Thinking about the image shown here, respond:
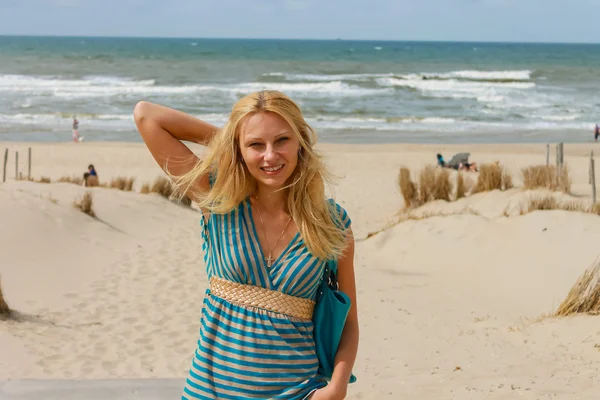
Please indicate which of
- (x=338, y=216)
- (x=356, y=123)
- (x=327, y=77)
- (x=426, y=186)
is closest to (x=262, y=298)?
(x=338, y=216)

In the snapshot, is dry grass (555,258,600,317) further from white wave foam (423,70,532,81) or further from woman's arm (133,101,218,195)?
white wave foam (423,70,532,81)

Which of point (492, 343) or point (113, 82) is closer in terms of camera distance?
point (492, 343)

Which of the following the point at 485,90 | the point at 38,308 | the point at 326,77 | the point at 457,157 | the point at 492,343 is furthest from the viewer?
the point at 326,77

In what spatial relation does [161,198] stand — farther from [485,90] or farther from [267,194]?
[485,90]

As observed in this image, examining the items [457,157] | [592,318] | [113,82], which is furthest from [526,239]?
[113,82]

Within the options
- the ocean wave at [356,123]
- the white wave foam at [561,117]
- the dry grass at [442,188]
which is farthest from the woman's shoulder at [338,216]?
the white wave foam at [561,117]

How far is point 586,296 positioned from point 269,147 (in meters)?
4.37

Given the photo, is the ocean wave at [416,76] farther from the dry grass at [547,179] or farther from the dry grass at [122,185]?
the dry grass at [547,179]

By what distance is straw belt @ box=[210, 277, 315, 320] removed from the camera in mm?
1930

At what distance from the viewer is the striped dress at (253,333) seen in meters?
1.91

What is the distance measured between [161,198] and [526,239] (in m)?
5.49

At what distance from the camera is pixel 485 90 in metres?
39.7

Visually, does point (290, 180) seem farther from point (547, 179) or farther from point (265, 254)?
point (547, 179)

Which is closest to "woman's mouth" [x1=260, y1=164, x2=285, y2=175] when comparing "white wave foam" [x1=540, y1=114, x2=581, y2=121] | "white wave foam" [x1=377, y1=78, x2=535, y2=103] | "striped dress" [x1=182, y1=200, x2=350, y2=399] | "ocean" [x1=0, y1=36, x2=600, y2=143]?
"striped dress" [x1=182, y1=200, x2=350, y2=399]
